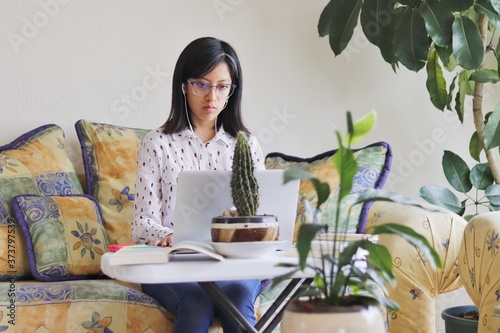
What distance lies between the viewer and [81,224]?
251 centimetres

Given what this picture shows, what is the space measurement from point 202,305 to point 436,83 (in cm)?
159

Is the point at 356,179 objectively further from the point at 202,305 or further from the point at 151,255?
the point at 151,255

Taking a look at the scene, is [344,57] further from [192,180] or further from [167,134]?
[192,180]

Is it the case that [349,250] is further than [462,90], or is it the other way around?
[462,90]

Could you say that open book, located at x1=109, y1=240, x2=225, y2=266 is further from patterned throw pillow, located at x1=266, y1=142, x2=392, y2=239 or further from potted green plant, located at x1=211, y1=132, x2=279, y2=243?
patterned throw pillow, located at x1=266, y1=142, x2=392, y2=239

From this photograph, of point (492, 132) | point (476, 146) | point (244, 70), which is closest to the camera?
point (492, 132)

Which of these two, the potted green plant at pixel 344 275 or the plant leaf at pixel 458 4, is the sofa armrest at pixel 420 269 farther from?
the potted green plant at pixel 344 275

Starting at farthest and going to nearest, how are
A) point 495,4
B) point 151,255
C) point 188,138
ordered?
point 495,4
point 188,138
point 151,255

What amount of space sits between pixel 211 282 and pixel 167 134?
2.53ft

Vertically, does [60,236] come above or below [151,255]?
below

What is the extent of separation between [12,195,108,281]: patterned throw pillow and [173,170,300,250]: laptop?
782mm

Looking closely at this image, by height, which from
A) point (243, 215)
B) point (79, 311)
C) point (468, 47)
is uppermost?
point (468, 47)

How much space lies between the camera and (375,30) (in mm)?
2852

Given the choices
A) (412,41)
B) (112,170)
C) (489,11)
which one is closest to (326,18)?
(412,41)
